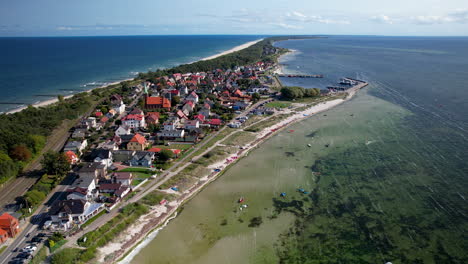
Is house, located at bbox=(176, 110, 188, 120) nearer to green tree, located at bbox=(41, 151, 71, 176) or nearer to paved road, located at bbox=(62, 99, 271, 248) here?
paved road, located at bbox=(62, 99, 271, 248)

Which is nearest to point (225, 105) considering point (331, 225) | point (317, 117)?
point (317, 117)

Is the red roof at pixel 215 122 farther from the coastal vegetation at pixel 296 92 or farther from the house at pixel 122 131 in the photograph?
the coastal vegetation at pixel 296 92

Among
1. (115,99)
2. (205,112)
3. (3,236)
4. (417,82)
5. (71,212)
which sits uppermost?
(417,82)

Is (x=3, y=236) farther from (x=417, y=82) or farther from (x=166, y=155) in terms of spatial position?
(x=417, y=82)

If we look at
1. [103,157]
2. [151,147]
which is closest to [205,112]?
[151,147]

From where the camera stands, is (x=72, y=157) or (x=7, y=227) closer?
(x=7, y=227)

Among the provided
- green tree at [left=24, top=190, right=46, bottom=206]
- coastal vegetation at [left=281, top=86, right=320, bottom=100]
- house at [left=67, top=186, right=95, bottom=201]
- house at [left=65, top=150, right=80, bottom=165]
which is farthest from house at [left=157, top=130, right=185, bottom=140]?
coastal vegetation at [left=281, top=86, right=320, bottom=100]

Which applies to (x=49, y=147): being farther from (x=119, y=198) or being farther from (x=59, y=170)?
(x=119, y=198)
